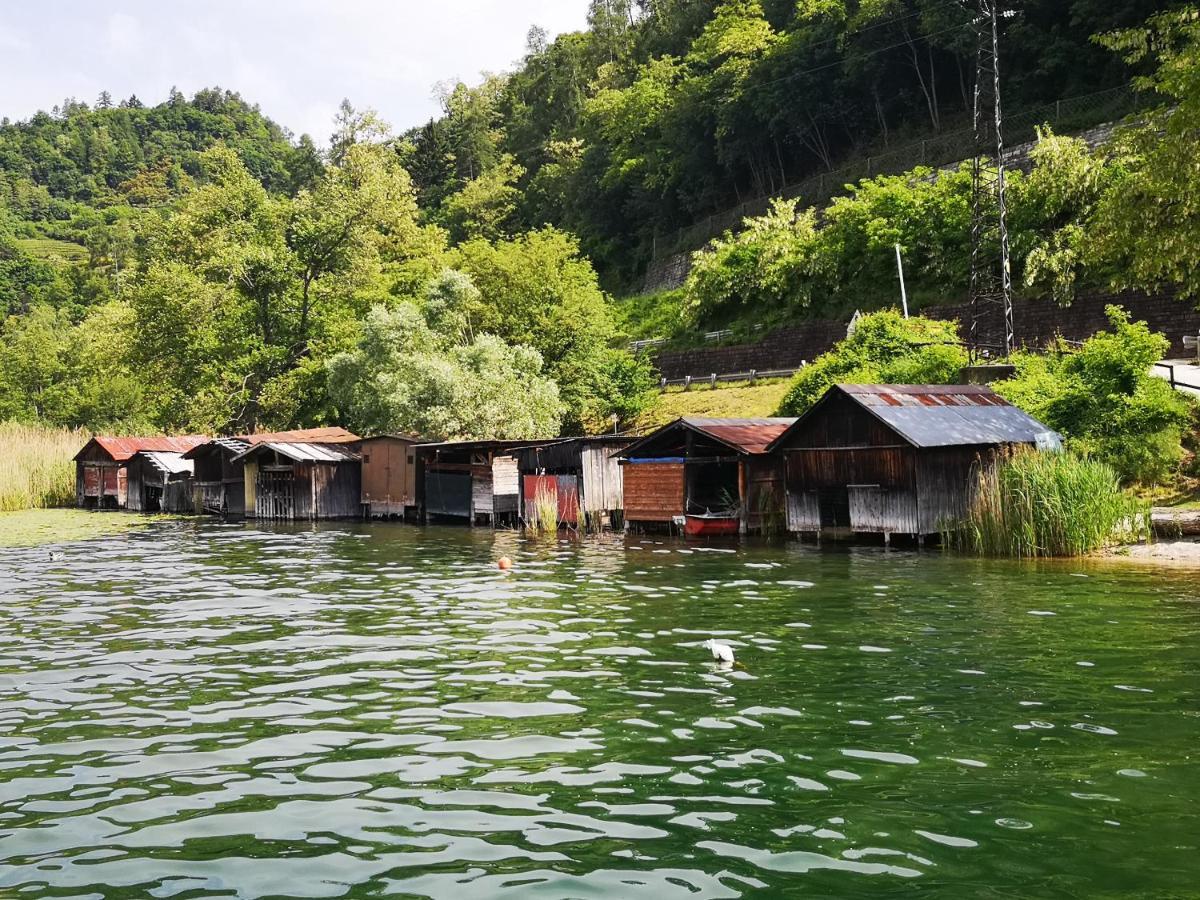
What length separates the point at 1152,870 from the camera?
780 cm

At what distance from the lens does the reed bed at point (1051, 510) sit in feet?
86.3

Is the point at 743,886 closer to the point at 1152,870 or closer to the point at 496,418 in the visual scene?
the point at 1152,870

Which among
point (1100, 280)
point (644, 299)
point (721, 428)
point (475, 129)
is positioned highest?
point (475, 129)

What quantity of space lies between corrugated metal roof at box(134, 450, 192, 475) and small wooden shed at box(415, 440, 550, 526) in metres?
17.6

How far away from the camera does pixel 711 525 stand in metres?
35.2

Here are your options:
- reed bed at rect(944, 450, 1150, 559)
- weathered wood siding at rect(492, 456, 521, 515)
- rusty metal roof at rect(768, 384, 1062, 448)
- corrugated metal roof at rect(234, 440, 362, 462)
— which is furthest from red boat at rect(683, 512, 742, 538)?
corrugated metal roof at rect(234, 440, 362, 462)

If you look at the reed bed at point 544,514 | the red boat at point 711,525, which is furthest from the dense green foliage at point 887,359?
the reed bed at point 544,514

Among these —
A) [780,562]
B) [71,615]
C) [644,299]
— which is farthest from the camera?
[644,299]

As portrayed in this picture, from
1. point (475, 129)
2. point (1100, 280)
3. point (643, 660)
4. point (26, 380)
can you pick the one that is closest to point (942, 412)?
point (643, 660)

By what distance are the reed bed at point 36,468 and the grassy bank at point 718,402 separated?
33.4 m

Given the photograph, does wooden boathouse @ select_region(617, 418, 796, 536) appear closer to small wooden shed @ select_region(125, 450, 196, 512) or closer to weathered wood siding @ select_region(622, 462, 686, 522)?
weathered wood siding @ select_region(622, 462, 686, 522)

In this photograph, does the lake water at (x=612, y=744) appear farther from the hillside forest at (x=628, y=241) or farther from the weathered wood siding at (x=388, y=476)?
the weathered wood siding at (x=388, y=476)

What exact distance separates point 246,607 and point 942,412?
19831 millimetres

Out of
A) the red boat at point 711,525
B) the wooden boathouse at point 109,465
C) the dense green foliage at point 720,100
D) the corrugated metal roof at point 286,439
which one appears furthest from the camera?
the dense green foliage at point 720,100
